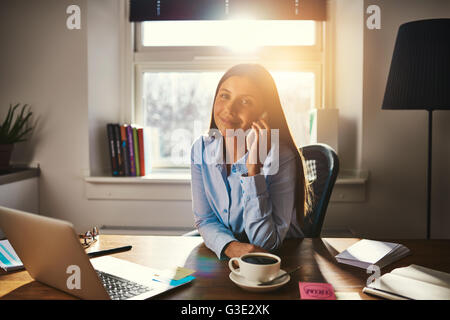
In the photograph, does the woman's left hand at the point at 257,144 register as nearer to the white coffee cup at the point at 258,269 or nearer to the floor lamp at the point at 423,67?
the white coffee cup at the point at 258,269

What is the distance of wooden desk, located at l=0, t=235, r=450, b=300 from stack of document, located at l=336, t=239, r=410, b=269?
0.07ft

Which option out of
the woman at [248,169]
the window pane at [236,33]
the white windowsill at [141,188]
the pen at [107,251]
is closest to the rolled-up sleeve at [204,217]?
the woman at [248,169]

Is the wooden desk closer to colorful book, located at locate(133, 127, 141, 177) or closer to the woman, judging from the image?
the woman

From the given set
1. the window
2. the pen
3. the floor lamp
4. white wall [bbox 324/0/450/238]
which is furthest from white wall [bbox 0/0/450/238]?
the pen

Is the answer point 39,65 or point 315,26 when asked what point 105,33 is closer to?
point 39,65

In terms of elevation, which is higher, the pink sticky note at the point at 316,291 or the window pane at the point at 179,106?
the window pane at the point at 179,106

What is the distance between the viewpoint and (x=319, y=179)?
5.01 feet

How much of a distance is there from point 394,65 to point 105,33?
1725mm

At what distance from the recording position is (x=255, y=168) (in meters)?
1.19

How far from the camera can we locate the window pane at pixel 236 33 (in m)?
2.40

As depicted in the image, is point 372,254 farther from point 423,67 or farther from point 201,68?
point 201,68

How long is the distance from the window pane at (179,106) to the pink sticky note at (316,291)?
174cm
